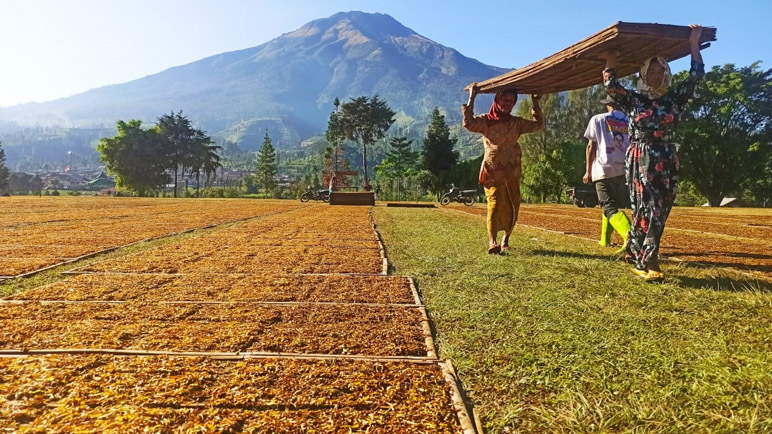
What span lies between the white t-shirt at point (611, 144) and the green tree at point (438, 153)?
3633cm

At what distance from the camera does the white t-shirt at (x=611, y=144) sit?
15.7ft

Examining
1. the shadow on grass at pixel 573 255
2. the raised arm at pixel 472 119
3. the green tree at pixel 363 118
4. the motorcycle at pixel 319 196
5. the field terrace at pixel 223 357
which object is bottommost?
the field terrace at pixel 223 357

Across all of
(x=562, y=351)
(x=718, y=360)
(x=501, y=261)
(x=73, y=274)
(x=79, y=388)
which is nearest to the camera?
(x=79, y=388)

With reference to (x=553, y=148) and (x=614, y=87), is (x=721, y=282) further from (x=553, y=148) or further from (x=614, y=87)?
(x=553, y=148)

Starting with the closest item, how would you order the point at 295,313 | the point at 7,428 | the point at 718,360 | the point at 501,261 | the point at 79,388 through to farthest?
the point at 7,428 < the point at 79,388 < the point at 718,360 < the point at 295,313 < the point at 501,261

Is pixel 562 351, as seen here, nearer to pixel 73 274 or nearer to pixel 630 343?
pixel 630 343

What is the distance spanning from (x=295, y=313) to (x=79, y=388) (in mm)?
1190

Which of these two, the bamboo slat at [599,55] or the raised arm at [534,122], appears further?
the raised arm at [534,122]

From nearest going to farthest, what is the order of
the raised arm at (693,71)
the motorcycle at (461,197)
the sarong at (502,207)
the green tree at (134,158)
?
the raised arm at (693,71) < the sarong at (502,207) < the motorcycle at (461,197) < the green tree at (134,158)

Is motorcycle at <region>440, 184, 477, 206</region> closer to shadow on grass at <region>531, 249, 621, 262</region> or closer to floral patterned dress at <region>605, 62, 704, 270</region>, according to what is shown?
shadow on grass at <region>531, 249, 621, 262</region>

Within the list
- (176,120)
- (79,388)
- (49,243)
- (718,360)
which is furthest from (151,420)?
(176,120)

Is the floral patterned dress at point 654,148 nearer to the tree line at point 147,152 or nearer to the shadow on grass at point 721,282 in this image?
the shadow on grass at point 721,282

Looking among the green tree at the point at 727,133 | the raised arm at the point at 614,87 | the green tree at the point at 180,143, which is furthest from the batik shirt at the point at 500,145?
the green tree at the point at 180,143

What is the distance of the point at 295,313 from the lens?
2645 millimetres
